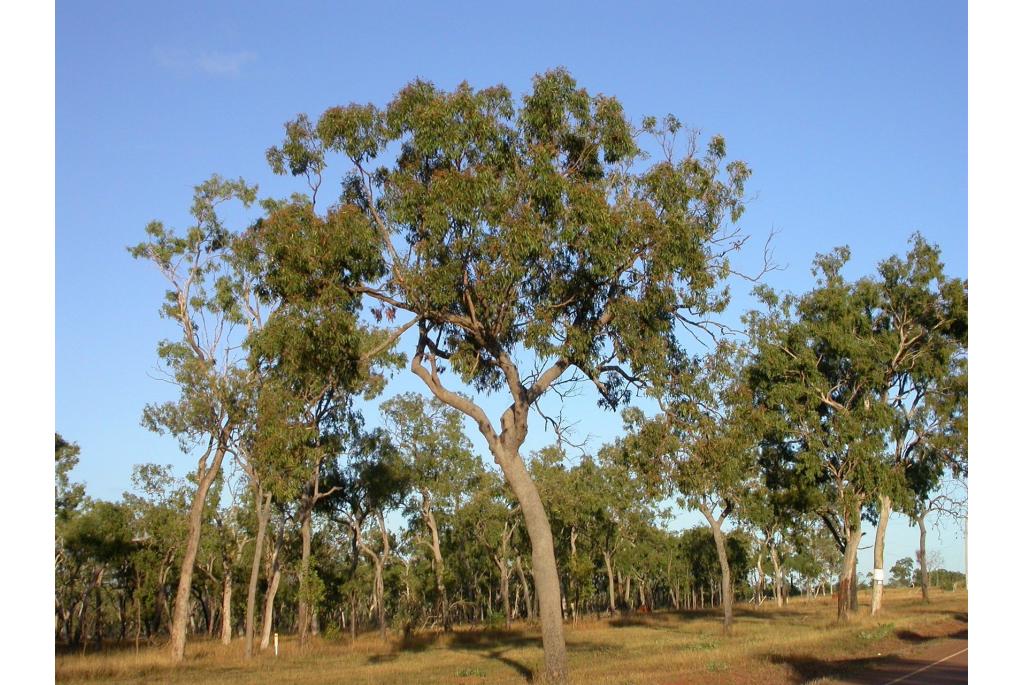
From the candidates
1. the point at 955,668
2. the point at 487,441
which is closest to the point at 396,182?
the point at 487,441

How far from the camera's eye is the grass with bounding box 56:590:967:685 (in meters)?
23.7

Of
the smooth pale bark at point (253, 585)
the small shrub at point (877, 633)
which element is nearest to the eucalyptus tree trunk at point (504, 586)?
the smooth pale bark at point (253, 585)

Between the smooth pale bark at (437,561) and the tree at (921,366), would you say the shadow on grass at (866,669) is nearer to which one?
the tree at (921,366)

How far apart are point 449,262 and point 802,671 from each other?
12.6 metres

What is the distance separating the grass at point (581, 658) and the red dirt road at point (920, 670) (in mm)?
815

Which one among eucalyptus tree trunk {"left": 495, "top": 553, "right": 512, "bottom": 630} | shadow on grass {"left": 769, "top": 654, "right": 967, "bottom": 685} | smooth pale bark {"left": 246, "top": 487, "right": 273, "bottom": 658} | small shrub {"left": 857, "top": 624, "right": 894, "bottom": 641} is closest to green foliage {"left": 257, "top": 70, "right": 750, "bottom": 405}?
shadow on grass {"left": 769, "top": 654, "right": 967, "bottom": 685}

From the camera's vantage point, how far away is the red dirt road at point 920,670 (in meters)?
19.3

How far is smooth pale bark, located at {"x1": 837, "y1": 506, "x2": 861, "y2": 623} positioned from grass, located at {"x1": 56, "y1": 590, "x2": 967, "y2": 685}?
676 millimetres

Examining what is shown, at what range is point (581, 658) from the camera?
98.1 ft

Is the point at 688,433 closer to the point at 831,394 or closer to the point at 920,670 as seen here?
the point at 920,670

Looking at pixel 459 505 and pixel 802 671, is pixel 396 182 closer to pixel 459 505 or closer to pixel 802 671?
pixel 802 671

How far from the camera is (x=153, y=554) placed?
58406 millimetres

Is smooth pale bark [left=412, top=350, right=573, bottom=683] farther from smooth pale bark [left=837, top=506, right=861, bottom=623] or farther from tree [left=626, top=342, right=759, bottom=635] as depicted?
smooth pale bark [left=837, top=506, right=861, bottom=623]

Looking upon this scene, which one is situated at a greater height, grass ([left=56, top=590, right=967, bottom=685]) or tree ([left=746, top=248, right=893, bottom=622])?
tree ([left=746, top=248, right=893, bottom=622])
